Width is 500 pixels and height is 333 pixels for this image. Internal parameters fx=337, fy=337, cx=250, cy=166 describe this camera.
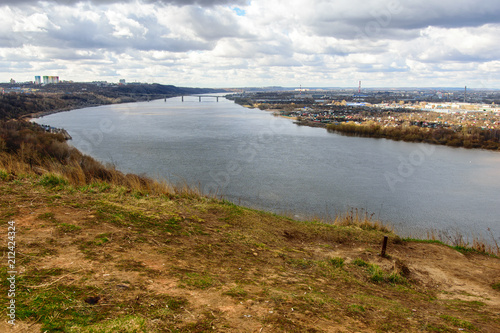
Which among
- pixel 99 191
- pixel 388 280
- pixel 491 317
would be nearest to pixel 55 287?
pixel 99 191

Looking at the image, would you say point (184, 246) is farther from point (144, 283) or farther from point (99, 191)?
point (99, 191)

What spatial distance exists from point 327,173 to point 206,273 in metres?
17.5

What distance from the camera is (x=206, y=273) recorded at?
367 centimetres

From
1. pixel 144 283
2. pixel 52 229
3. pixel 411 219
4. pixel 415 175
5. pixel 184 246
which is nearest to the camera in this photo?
pixel 144 283

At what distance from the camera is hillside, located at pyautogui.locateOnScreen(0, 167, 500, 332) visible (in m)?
2.75

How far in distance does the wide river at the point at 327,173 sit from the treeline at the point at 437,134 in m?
2.37

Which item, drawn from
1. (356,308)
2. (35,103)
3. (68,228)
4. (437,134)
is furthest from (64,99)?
(356,308)

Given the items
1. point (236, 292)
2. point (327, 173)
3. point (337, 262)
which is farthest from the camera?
point (327, 173)

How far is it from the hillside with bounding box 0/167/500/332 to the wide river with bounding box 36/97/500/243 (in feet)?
21.0

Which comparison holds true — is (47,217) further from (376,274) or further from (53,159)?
(53,159)

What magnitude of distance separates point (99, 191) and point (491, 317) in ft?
20.2

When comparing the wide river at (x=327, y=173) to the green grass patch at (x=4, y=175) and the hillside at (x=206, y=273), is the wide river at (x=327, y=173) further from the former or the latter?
the green grass patch at (x=4, y=175)

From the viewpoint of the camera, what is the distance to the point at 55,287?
9.53 ft

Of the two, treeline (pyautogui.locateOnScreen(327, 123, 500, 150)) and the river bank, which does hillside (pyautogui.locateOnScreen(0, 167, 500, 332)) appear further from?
treeline (pyautogui.locateOnScreen(327, 123, 500, 150))
